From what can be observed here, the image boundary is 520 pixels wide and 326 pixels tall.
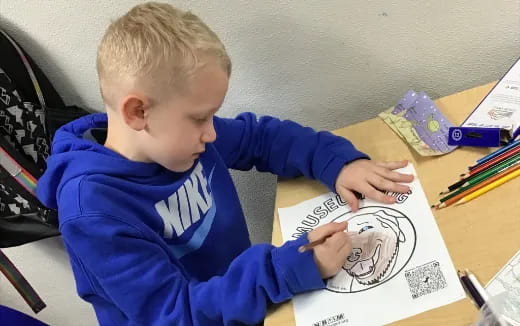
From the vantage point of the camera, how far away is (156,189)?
0.75m

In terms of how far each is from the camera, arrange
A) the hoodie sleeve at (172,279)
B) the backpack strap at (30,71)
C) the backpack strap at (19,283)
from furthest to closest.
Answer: the backpack strap at (19,283)
the backpack strap at (30,71)
the hoodie sleeve at (172,279)

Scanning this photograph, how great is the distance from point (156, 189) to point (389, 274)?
1.08ft

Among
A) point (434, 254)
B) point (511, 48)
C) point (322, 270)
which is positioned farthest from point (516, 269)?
point (511, 48)

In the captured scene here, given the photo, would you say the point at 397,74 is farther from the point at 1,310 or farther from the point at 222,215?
the point at 1,310

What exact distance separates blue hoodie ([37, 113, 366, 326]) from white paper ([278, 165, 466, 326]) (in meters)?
0.03

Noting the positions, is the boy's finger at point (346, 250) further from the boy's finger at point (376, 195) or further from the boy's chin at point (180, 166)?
the boy's chin at point (180, 166)

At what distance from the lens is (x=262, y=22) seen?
0.88m

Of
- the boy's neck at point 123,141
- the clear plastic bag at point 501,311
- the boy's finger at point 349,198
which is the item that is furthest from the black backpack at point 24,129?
the clear plastic bag at point 501,311

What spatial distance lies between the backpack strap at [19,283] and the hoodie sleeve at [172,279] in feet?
2.35

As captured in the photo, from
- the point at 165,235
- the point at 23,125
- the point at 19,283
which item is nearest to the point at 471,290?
the point at 165,235

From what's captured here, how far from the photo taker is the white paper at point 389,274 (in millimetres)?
619

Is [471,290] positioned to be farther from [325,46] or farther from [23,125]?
[23,125]

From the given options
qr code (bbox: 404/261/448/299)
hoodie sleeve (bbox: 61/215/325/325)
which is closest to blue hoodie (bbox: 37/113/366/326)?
hoodie sleeve (bbox: 61/215/325/325)

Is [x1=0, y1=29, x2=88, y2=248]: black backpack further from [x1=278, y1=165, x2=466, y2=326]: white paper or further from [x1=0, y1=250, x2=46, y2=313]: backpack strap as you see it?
[x1=278, y1=165, x2=466, y2=326]: white paper
